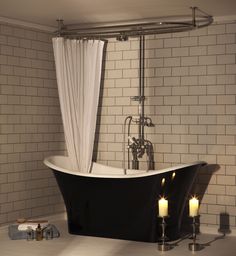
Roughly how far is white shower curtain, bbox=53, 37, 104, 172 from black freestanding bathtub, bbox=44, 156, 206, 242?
633 millimetres

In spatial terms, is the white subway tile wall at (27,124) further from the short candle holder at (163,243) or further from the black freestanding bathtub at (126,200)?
the short candle holder at (163,243)

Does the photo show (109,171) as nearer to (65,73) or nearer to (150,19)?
(65,73)

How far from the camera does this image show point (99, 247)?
6.00 m

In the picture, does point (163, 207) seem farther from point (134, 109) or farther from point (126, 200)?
point (134, 109)

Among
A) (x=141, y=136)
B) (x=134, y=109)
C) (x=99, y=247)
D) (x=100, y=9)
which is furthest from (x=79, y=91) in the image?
(x=99, y=247)

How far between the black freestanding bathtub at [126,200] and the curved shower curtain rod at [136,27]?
160cm

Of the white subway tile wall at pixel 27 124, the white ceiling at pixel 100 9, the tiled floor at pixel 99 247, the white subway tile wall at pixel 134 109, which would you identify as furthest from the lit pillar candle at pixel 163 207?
the white subway tile wall at pixel 27 124

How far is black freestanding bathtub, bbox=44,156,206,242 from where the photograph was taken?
19.2 ft

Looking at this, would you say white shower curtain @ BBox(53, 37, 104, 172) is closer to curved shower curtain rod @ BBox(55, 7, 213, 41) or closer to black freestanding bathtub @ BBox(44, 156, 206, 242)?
curved shower curtain rod @ BBox(55, 7, 213, 41)

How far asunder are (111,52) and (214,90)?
140 cm

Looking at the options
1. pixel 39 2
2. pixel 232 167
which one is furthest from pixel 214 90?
pixel 39 2

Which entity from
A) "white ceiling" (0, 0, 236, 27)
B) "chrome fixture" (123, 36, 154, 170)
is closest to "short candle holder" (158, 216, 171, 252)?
"chrome fixture" (123, 36, 154, 170)

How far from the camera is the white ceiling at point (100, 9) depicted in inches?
238

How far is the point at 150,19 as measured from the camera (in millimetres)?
6930
